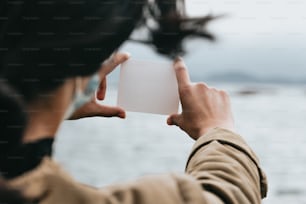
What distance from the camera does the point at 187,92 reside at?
0.87m

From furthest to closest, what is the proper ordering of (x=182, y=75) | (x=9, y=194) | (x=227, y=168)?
1. (x=182, y=75)
2. (x=227, y=168)
3. (x=9, y=194)

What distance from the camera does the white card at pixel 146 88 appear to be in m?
0.85

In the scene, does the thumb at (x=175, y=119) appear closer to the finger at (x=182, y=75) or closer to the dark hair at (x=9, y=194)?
the finger at (x=182, y=75)

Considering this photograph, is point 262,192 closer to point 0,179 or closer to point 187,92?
point 187,92

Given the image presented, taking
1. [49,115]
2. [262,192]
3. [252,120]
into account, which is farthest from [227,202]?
[252,120]

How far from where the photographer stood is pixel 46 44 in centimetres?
61

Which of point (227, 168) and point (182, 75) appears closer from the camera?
point (227, 168)

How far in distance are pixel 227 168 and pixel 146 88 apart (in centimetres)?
16

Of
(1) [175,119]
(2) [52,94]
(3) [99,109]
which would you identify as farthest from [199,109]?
(2) [52,94]

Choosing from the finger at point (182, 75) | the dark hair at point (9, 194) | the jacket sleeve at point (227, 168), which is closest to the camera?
the dark hair at point (9, 194)

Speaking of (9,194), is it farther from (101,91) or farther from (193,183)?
(101,91)

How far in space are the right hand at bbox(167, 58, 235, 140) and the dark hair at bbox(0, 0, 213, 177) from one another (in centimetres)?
23

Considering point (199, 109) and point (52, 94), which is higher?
point (52, 94)

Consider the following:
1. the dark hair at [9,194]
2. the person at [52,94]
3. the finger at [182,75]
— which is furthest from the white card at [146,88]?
the dark hair at [9,194]
